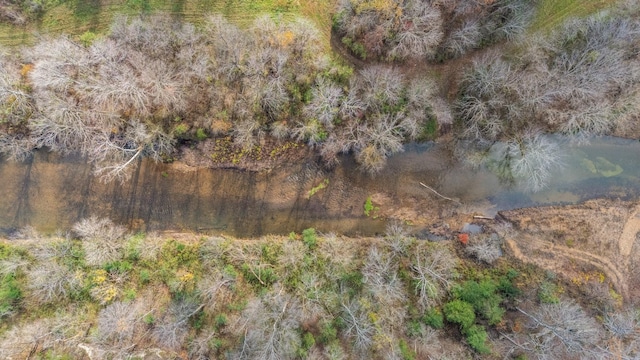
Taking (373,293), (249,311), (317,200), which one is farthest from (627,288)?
(249,311)

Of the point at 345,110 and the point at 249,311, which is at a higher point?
the point at 345,110

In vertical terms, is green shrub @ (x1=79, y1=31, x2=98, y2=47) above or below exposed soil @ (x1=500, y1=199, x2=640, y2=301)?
above

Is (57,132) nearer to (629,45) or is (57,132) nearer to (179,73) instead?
(179,73)

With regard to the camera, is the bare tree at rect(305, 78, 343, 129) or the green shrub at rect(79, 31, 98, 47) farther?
the green shrub at rect(79, 31, 98, 47)

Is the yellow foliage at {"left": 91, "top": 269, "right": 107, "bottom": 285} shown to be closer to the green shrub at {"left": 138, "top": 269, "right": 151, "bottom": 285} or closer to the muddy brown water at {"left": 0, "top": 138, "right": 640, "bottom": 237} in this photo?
the green shrub at {"left": 138, "top": 269, "right": 151, "bottom": 285}

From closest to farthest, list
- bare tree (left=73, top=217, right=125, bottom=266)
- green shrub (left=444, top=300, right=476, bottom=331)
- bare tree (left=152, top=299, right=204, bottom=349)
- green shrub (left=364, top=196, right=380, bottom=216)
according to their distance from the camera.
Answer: green shrub (left=444, top=300, right=476, bottom=331), bare tree (left=152, top=299, right=204, bottom=349), bare tree (left=73, top=217, right=125, bottom=266), green shrub (left=364, top=196, right=380, bottom=216)

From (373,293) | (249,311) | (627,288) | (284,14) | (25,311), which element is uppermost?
(284,14)

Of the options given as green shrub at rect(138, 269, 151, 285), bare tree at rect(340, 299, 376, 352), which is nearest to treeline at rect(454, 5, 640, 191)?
bare tree at rect(340, 299, 376, 352)
